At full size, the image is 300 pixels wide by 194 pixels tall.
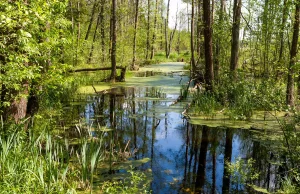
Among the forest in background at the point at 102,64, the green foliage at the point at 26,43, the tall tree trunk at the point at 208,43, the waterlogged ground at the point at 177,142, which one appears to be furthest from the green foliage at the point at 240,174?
A: the tall tree trunk at the point at 208,43

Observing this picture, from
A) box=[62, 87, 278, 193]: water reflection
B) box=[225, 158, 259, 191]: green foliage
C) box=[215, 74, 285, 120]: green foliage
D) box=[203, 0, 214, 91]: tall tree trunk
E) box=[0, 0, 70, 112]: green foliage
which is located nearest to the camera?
box=[0, 0, 70, 112]: green foliage

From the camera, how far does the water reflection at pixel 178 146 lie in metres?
4.75

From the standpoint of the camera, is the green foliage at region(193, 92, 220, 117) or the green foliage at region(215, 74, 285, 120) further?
the green foliage at region(193, 92, 220, 117)

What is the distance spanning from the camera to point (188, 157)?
5.92 m

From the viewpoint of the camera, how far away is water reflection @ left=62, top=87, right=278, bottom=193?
15.6 feet

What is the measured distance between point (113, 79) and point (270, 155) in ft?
32.7

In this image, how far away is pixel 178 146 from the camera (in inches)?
259

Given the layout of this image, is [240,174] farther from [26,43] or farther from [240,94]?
[240,94]

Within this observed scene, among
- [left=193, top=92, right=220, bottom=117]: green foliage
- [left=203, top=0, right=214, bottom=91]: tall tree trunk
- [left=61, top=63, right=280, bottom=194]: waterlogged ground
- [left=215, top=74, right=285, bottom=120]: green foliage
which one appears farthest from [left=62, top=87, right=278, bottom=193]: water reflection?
[left=203, top=0, right=214, bottom=91]: tall tree trunk

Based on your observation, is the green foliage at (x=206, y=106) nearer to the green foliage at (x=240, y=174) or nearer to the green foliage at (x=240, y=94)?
the green foliage at (x=240, y=94)

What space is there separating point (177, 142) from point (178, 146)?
29 centimetres

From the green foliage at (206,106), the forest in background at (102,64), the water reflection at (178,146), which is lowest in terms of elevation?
the water reflection at (178,146)

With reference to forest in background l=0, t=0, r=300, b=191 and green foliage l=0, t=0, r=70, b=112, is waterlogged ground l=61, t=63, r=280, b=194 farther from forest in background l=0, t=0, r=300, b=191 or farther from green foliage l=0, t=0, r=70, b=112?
green foliage l=0, t=0, r=70, b=112

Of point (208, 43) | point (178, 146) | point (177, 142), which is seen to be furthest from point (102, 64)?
point (178, 146)
